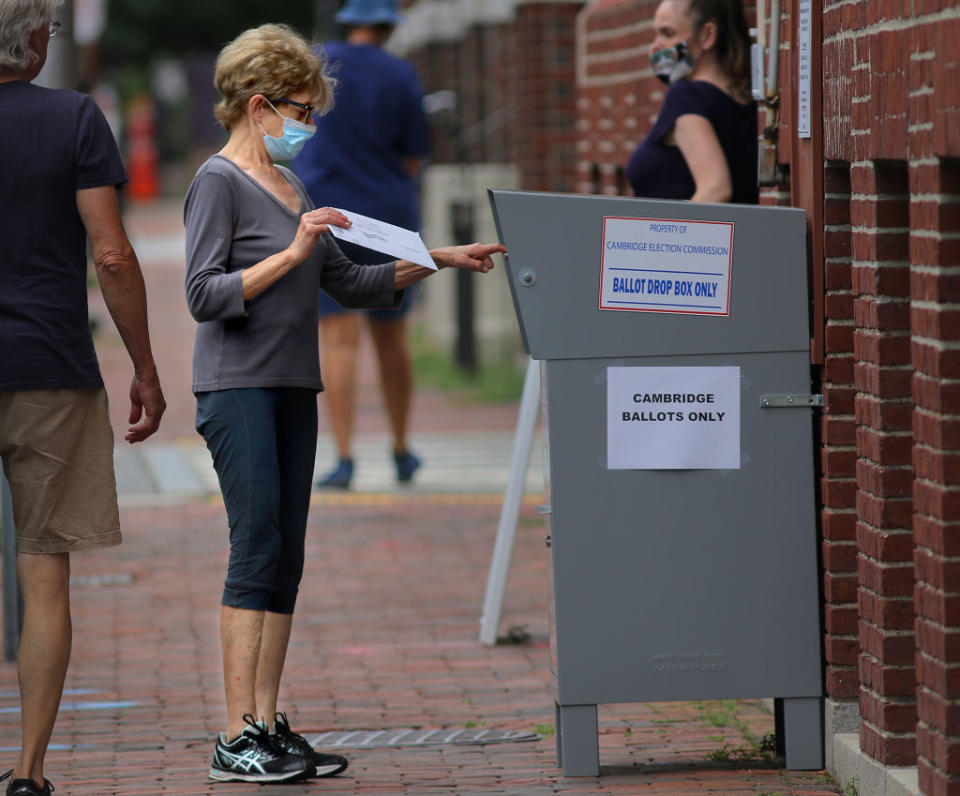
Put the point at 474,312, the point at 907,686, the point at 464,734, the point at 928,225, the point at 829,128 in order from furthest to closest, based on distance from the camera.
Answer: the point at 474,312 → the point at 464,734 → the point at 829,128 → the point at 907,686 → the point at 928,225

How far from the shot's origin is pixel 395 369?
31.6ft

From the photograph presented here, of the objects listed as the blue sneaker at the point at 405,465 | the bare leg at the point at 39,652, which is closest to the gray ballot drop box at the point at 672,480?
the bare leg at the point at 39,652

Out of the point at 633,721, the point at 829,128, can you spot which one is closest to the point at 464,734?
the point at 633,721

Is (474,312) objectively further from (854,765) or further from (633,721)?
(854,765)

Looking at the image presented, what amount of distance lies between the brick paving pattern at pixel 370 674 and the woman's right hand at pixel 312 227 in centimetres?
137

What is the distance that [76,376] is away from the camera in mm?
4586

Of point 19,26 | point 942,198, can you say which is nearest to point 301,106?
point 19,26

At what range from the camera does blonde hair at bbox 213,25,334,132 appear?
16.1 ft

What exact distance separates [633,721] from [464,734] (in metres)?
0.52

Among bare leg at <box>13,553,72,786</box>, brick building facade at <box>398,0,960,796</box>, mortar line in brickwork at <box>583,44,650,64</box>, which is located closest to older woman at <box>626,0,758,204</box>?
brick building facade at <box>398,0,960,796</box>

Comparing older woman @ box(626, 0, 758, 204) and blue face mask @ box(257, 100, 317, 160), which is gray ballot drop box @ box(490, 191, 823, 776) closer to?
blue face mask @ box(257, 100, 317, 160)

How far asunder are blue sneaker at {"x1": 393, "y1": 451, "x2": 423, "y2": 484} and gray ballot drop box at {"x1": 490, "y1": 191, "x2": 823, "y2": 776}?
16.2ft

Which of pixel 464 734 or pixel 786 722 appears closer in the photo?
pixel 786 722

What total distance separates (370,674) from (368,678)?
0.06 m
